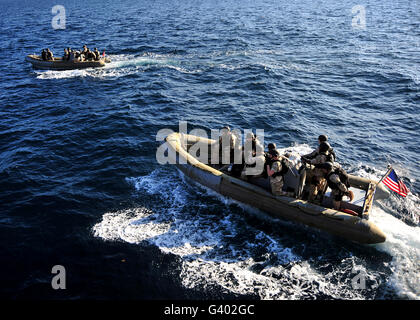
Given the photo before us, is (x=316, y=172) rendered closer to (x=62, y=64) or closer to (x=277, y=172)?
(x=277, y=172)

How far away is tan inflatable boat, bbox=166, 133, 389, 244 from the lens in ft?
33.3

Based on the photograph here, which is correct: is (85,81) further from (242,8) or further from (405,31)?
(242,8)

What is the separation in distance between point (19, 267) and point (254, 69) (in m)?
22.0

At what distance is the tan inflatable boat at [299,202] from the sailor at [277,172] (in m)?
0.25

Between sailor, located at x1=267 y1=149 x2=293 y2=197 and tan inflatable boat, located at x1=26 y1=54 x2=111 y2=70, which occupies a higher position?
tan inflatable boat, located at x1=26 y1=54 x2=111 y2=70

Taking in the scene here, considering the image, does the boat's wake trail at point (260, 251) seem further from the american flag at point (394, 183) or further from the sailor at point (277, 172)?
the american flag at point (394, 183)

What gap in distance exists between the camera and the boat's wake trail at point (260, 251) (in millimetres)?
9156

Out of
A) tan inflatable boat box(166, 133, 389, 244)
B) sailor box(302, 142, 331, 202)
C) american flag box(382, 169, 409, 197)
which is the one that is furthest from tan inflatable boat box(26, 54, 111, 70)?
american flag box(382, 169, 409, 197)

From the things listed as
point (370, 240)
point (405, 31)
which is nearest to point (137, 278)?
point (370, 240)

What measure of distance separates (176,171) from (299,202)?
585 centimetres

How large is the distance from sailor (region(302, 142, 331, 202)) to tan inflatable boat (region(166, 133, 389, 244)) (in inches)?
16.2

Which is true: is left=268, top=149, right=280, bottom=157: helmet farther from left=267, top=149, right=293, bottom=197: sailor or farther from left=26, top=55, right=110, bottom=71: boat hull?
left=26, top=55, right=110, bottom=71: boat hull

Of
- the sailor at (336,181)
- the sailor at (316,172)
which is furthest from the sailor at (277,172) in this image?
the sailor at (336,181)

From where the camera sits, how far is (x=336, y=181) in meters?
10.3
